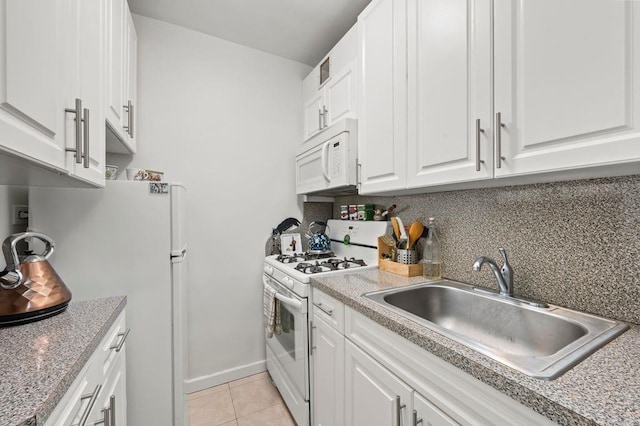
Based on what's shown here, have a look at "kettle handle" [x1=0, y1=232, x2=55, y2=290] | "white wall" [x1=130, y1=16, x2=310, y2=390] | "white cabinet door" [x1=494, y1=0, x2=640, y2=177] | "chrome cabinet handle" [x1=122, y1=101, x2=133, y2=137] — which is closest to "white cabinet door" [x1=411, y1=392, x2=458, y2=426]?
"white cabinet door" [x1=494, y1=0, x2=640, y2=177]

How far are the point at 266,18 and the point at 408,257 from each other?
1920mm

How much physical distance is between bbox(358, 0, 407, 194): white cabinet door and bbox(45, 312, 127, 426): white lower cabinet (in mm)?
1377

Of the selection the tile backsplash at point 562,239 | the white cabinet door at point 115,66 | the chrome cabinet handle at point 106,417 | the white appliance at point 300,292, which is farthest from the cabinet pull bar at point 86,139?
the tile backsplash at point 562,239

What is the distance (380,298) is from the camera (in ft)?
3.76

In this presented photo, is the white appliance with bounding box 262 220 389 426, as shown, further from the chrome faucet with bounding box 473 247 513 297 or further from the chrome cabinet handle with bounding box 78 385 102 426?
the chrome cabinet handle with bounding box 78 385 102 426

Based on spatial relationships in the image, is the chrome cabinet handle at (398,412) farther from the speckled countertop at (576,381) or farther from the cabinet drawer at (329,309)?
the cabinet drawer at (329,309)

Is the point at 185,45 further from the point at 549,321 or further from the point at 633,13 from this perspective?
the point at 549,321

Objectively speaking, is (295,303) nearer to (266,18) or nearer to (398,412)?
(398,412)

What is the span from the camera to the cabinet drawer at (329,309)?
1.24 m

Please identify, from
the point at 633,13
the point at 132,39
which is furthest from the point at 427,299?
the point at 132,39

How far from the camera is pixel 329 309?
52.0 inches

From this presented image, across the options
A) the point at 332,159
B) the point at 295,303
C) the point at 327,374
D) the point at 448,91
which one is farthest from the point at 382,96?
the point at 327,374

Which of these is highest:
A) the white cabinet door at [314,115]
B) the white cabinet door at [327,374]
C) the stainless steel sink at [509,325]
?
the white cabinet door at [314,115]

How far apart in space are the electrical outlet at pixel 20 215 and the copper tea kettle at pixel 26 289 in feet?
1.52
